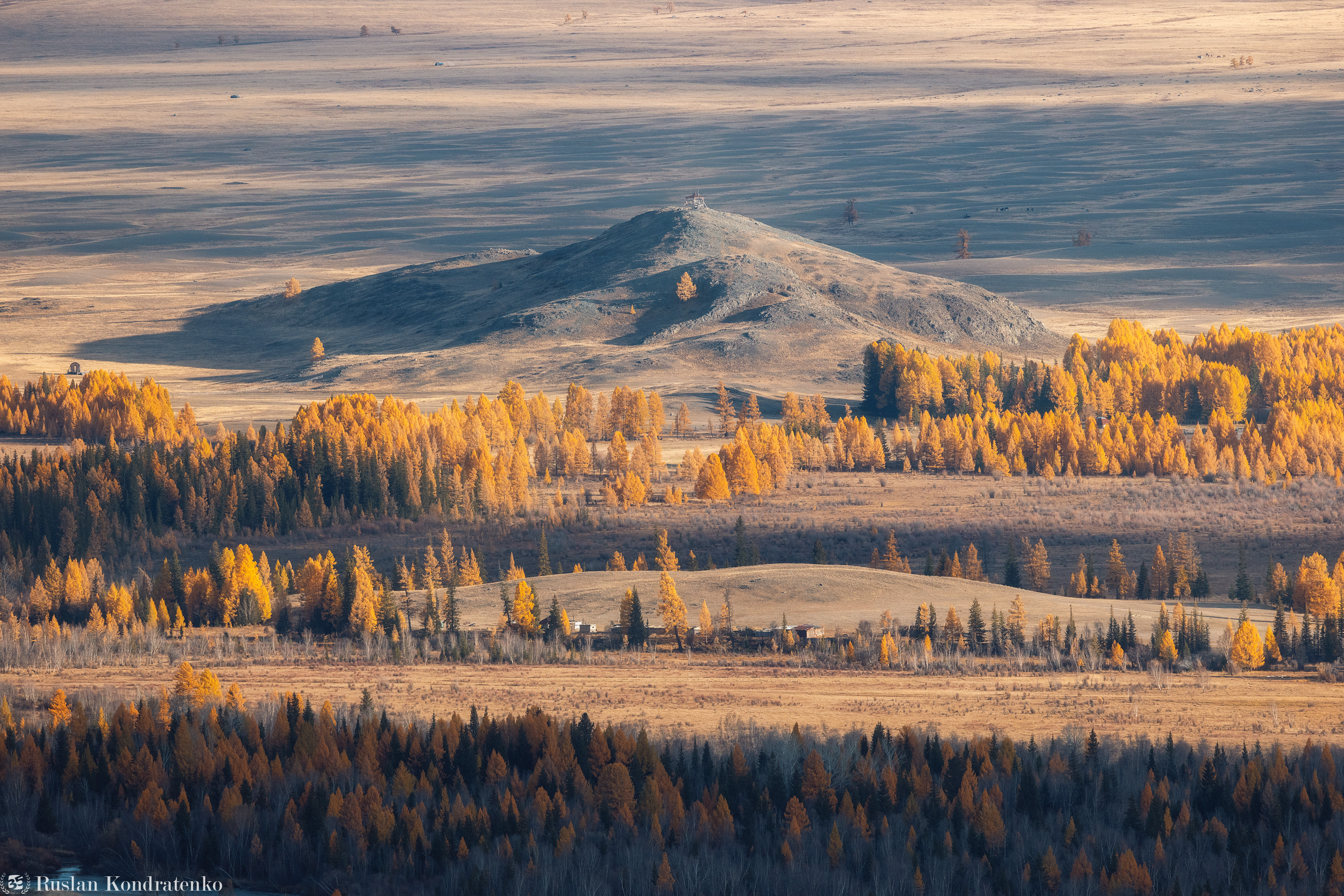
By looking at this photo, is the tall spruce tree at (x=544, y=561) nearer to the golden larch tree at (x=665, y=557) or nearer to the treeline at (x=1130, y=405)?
the golden larch tree at (x=665, y=557)

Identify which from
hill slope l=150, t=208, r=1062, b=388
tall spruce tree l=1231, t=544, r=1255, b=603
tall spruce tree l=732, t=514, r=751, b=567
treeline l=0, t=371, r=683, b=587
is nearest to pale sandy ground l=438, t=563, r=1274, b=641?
tall spruce tree l=1231, t=544, r=1255, b=603

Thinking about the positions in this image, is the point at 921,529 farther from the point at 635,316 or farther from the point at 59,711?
the point at 635,316

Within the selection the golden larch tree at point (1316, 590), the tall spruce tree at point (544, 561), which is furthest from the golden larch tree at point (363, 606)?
the golden larch tree at point (1316, 590)

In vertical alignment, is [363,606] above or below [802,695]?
above

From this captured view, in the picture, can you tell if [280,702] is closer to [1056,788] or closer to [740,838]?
[740,838]

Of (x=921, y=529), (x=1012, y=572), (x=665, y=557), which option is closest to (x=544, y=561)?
(x=665, y=557)

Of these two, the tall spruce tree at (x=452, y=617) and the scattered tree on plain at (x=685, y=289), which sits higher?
the scattered tree on plain at (x=685, y=289)
